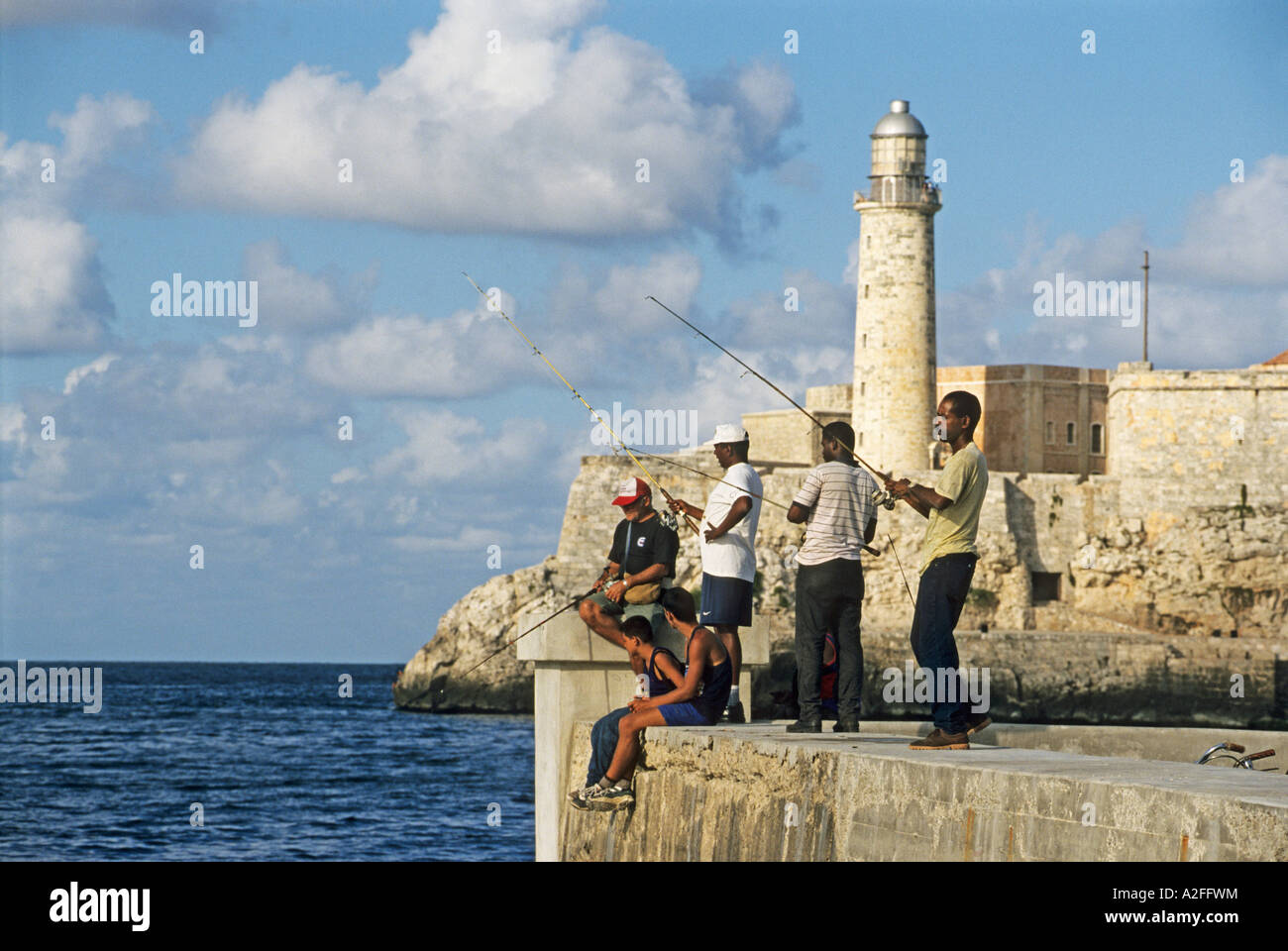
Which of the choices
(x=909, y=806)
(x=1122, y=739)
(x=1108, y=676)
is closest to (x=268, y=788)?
(x=1108, y=676)

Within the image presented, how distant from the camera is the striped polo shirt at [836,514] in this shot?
8602mm

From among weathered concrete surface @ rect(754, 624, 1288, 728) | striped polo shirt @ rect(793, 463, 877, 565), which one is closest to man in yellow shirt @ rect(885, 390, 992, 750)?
striped polo shirt @ rect(793, 463, 877, 565)

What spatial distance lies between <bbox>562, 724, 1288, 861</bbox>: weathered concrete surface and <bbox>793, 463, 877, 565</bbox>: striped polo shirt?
91 centimetres

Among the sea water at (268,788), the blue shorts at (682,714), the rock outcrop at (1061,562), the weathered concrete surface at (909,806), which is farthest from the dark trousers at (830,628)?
the rock outcrop at (1061,562)

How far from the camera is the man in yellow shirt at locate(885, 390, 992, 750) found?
24.9 ft

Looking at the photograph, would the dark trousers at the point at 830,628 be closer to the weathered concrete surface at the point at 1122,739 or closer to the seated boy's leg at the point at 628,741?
the seated boy's leg at the point at 628,741

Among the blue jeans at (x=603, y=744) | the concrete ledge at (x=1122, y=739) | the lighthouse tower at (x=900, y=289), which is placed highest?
the lighthouse tower at (x=900, y=289)

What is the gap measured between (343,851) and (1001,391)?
1356 inches

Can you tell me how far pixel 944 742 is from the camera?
7469 millimetres

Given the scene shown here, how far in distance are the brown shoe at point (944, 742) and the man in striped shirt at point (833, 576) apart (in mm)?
1035

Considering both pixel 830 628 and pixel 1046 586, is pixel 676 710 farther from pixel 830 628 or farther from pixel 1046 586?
pixel 1046 586

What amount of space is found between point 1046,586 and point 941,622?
4588cm

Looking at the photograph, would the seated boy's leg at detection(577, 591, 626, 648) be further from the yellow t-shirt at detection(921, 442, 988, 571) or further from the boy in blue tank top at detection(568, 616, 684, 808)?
the yellow t-shirt at detection(921, 442, 988, 571)
